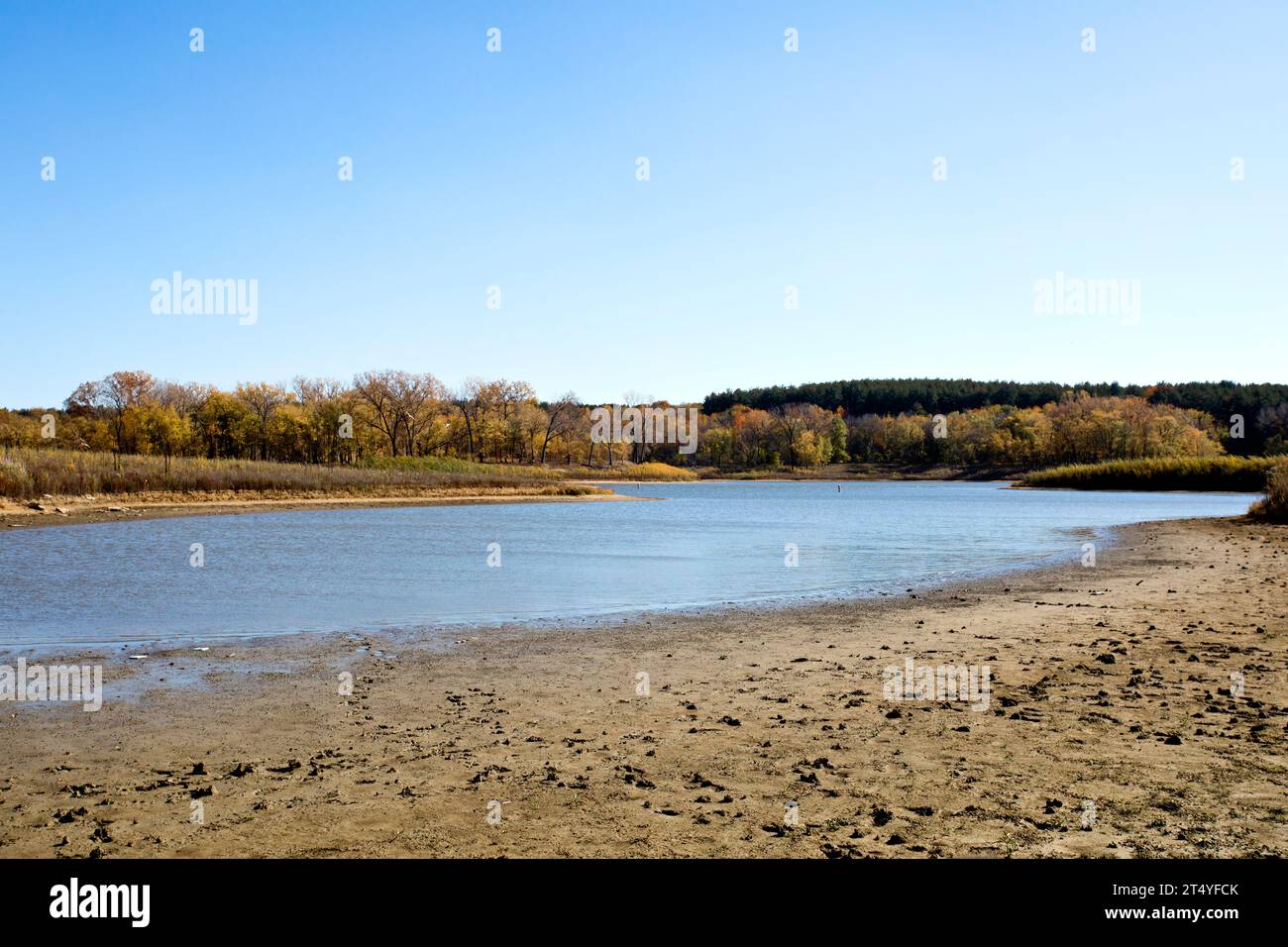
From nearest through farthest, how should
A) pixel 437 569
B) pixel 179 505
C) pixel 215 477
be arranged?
pixel 437 569 → pixel 179 505 → pixel 215 477

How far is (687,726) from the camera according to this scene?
859 cm

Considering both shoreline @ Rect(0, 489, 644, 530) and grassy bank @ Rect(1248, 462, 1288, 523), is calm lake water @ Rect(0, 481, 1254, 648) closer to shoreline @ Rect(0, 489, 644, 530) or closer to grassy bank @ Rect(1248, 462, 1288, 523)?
shoreline @ Rect(0, 489, 644, 530)

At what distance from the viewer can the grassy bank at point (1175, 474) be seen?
80.5 meters

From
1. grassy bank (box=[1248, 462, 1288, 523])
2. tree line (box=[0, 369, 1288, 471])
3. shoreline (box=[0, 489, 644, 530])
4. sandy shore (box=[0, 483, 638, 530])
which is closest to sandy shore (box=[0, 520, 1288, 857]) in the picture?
grassy bank (box=[1248, 462, 1288, 523])

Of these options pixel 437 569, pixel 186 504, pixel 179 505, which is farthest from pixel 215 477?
pixel 437 569

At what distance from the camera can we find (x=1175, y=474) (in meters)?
85.6

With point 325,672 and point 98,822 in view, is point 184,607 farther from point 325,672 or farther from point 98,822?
point 98,822

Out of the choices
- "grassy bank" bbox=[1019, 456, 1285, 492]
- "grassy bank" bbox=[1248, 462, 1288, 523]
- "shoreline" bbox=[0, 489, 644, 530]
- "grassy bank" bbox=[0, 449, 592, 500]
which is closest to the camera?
"grassy bank" bbox=[1248, 462, 1288, 523]

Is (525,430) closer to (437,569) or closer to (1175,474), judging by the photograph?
(1175,474)

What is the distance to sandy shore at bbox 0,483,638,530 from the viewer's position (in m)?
43.8

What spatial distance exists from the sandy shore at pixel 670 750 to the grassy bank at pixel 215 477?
45042mm

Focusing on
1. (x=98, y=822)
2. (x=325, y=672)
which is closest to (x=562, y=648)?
(x=325, y=672)

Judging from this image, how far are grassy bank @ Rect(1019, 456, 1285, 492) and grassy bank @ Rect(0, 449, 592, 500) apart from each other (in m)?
48.9

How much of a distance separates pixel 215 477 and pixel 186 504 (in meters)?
7.63
